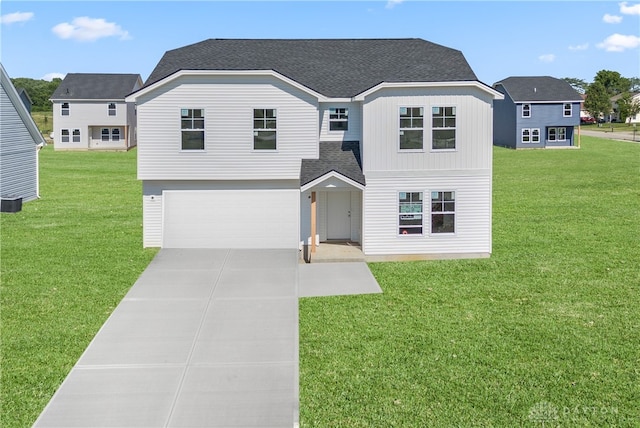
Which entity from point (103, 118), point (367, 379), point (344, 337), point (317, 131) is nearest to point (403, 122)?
point (317, 131)

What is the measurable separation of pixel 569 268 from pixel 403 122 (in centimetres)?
687

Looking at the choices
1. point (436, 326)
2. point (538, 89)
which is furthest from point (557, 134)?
point (436, 326)

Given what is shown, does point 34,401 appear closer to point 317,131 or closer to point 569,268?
point 317,131

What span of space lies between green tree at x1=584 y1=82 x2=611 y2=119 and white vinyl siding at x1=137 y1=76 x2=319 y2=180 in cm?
9530

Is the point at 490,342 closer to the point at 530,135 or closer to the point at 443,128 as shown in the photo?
the point at 443,128

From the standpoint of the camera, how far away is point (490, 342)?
41.4 feet

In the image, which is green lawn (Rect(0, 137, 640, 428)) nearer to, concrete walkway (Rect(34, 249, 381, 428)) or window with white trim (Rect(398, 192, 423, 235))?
concrete walkway (Rect(34, 249, 381, 428))

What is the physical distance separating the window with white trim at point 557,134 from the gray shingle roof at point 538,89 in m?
3.20

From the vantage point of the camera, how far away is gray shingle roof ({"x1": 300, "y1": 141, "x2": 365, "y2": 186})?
20.5 m

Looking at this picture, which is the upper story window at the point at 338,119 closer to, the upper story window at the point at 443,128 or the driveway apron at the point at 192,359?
the upper story window at the point at 443,128

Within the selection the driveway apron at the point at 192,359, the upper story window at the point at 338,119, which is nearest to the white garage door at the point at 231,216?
the upper story window at the point at 338,119

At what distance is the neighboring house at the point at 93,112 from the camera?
61156 mm

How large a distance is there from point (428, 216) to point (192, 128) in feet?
28.0

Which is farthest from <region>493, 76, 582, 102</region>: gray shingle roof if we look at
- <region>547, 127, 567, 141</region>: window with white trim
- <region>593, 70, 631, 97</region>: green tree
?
<region>593, 70, 631, 97</region>: green tree
